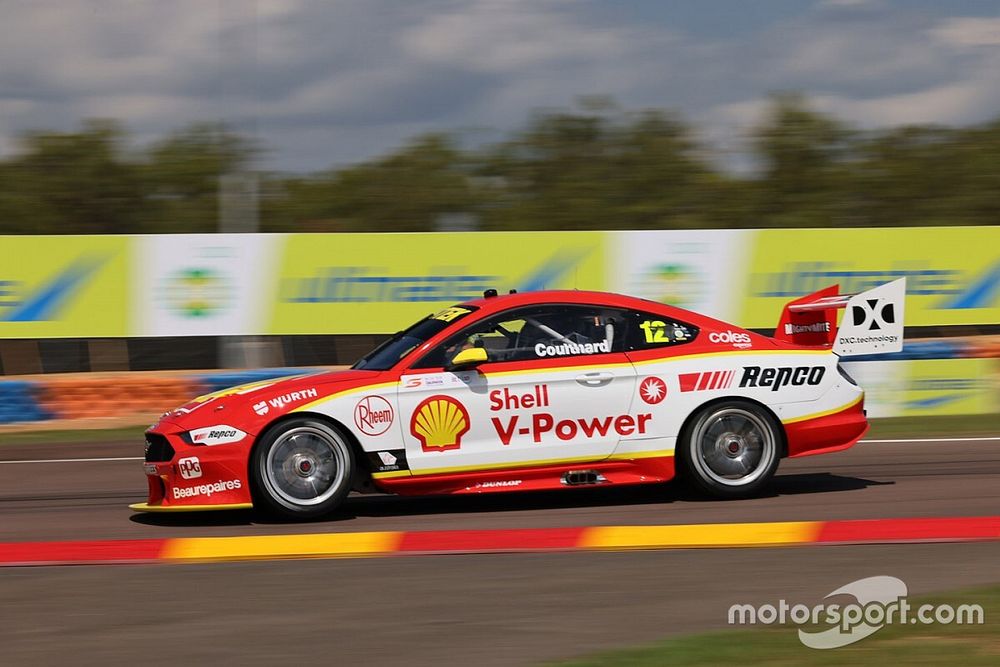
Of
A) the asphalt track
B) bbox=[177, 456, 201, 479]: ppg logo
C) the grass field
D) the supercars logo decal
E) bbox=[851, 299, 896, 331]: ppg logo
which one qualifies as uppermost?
bbox=[851, 299, 896, 331]: ppg logo

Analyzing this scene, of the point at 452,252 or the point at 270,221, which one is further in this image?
the point at 270,221

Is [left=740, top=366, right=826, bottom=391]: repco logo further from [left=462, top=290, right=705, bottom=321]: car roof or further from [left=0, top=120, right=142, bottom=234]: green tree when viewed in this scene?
[left=0, top=120, right=142, bottom=234]: green tree

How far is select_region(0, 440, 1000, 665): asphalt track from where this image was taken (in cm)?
521

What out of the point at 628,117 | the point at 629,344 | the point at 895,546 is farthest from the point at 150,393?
the point at 628,117

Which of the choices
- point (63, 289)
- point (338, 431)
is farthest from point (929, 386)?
point (63, 289)

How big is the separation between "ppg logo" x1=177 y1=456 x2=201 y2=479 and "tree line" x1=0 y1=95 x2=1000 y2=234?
1554cm

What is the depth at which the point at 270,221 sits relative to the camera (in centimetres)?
2403

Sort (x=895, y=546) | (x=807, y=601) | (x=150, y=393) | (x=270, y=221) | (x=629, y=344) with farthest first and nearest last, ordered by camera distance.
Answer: (x=270, y=221)
(x=150, y=393)
(x=629, y=344)
(x=895, y=546)
(x=807, y=601)

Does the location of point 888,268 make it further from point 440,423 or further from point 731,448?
point 440,423

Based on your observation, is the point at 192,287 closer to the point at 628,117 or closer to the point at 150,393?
the point at 150,393

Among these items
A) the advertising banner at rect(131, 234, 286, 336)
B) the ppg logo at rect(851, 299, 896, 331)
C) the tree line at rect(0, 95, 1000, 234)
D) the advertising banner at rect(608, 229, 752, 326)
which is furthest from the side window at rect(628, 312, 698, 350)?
the tree line at rect(0, 95, 1000, 234)

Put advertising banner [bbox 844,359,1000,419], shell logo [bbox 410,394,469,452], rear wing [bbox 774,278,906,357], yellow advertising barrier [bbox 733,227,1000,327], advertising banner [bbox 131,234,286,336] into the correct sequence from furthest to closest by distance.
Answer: yellow advertising barrier [bbox 733,227,1000,327], advertising banner [bbox 131,234,286,336], advertising banner [bbox 844,359,1000,419], rear wing [bbox 774,278,906,357], shell logo [bbox 410,394,469,452]

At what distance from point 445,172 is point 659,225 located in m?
4.47

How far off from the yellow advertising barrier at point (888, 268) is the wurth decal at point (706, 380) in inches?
315
